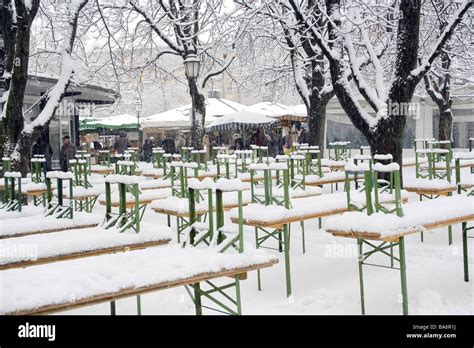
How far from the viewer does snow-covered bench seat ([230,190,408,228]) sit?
22.7ft

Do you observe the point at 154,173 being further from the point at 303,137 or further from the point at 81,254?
the point at 303,137

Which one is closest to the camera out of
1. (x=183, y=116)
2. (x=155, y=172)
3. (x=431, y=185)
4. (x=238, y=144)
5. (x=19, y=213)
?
(x=19, y=213)

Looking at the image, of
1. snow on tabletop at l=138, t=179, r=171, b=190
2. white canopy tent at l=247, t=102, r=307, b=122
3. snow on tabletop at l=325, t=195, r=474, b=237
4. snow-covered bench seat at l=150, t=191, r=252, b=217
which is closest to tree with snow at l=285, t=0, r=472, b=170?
snow-covered bench seat at l=150, t=191, r=252, b=217

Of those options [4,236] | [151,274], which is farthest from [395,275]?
[4,236]

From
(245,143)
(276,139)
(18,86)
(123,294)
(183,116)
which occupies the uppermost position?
(183,116)

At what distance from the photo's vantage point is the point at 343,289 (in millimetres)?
7012

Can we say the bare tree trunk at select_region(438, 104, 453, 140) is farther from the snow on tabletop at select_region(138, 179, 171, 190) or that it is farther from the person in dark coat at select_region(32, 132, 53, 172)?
the person in dark coat at select_region(32, 132, 53, 172)

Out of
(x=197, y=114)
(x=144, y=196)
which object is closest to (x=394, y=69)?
(x=144, y=196)

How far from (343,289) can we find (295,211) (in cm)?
107

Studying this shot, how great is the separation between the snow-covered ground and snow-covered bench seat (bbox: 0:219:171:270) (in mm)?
839

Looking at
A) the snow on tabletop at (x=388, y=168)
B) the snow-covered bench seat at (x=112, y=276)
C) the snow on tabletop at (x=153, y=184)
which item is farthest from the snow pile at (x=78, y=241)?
the snow on tabletop at (x=153, y=184)

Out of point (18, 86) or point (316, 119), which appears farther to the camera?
point (316, 119)

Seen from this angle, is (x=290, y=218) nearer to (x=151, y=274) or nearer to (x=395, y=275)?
(x=395, y=275)
